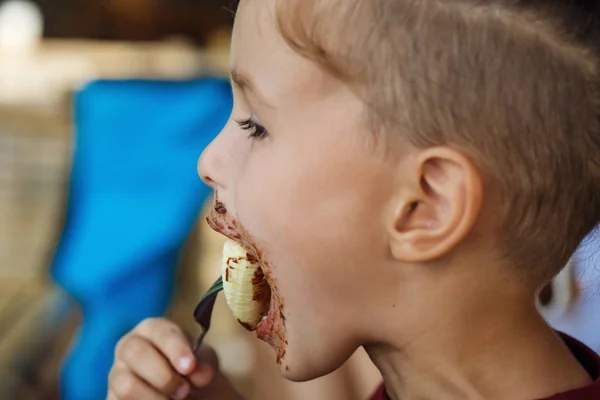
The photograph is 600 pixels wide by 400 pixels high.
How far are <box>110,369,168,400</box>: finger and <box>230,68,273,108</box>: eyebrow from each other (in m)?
0.33

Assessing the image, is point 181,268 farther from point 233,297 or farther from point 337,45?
point 337,45

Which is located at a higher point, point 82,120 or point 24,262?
point 82,120

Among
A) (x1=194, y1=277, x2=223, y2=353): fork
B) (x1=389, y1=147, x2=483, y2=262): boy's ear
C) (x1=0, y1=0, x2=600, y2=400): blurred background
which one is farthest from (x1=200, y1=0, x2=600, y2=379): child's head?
(x1=0, y1=0, x2=600, y2=400): blurred background

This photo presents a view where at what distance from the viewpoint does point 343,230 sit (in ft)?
1.86

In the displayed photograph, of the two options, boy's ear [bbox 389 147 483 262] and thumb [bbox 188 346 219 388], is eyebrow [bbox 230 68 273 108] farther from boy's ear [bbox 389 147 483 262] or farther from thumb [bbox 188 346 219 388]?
thumb [bbox 188 346 219 388]

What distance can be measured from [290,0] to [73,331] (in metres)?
1.39

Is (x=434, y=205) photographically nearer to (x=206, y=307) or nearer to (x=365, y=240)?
(x=365, y=240)

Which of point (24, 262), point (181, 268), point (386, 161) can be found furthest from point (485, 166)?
point (24, 262)

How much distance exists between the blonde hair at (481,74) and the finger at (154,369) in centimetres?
36

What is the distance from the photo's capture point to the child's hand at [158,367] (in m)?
0.75

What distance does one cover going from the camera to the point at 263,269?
2.02 feet

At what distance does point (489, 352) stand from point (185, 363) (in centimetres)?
31

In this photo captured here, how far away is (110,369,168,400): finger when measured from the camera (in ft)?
2.48

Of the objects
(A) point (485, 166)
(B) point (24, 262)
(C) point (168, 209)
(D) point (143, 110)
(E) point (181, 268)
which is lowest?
(B) point (24, 262)
